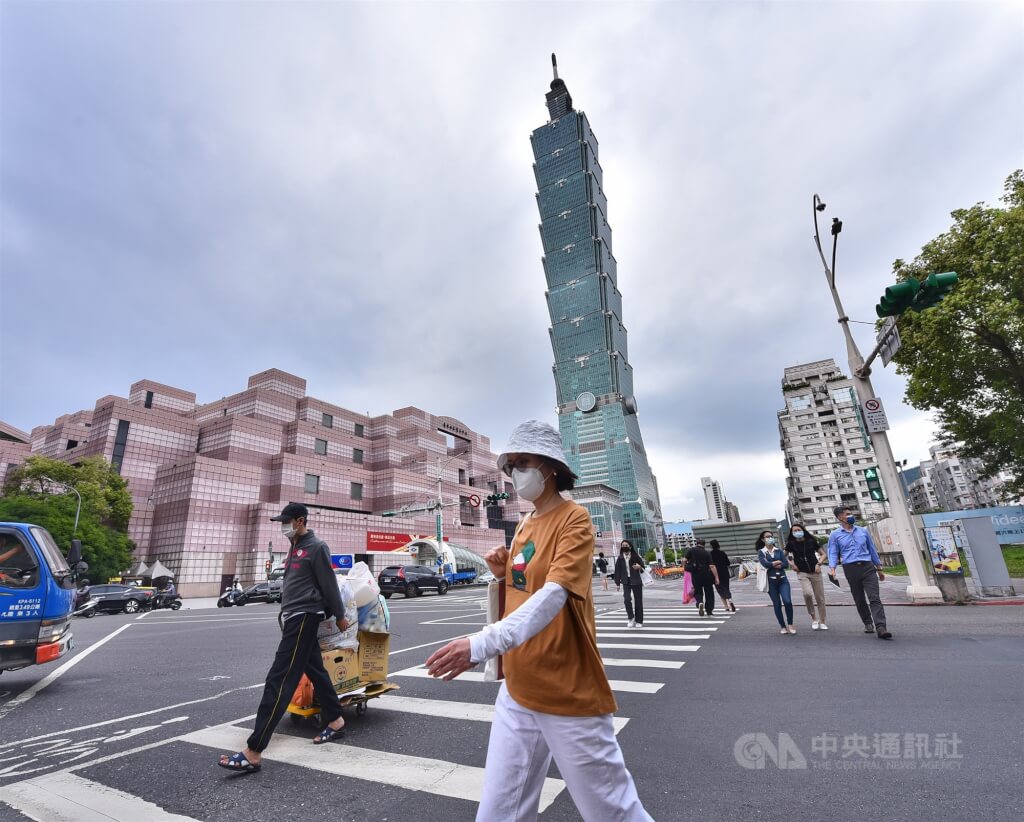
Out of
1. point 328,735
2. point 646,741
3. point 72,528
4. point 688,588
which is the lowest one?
point 646,741

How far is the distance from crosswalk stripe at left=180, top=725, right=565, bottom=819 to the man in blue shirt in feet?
22.5

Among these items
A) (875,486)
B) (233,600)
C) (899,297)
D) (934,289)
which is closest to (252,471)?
(233,600)

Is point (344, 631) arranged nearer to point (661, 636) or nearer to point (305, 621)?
point (305, 621)

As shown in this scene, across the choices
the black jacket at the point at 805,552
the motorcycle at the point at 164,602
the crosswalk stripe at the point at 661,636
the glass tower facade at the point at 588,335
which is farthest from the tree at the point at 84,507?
the glass tower facade at the point at 588,335

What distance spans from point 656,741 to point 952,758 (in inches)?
75.5

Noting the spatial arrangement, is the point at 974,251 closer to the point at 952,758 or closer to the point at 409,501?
the point at 952,758

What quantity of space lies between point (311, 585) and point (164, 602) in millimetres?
28693

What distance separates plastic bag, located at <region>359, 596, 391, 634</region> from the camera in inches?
195

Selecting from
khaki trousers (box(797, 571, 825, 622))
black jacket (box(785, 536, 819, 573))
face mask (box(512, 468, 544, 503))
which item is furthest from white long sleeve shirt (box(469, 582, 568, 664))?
khaki trousers (box(797, 571, 825, 622))

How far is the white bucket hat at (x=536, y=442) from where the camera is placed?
7.73 feet

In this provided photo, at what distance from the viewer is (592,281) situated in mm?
162250

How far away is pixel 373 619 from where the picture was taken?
502cm

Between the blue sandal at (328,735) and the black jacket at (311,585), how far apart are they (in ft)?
3.07

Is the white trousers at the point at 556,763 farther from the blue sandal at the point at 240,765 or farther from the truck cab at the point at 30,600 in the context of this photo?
the truck cab at the point at 30,600
